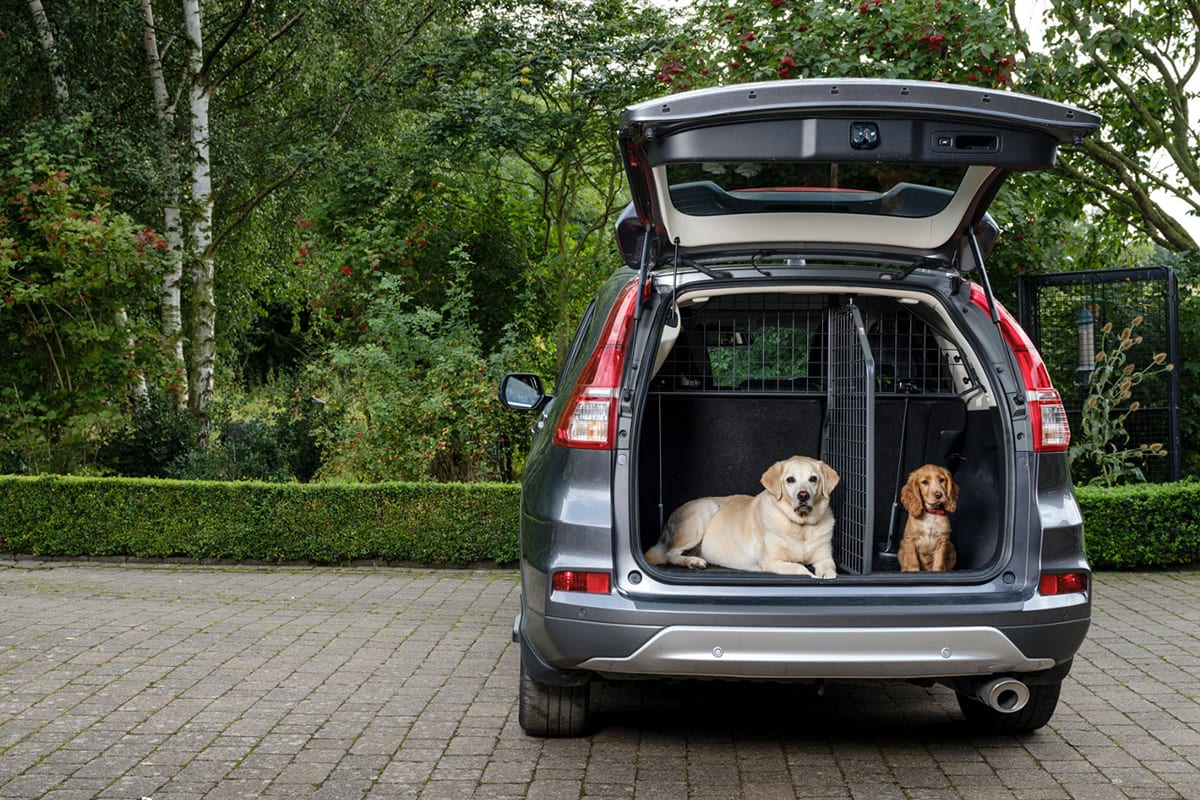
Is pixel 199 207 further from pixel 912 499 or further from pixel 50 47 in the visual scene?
pixel 912 499

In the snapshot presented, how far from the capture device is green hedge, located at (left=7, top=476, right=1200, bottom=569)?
984 cm

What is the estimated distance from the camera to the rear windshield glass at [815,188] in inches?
173

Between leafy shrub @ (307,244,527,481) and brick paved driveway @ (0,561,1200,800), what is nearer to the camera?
brick paved driveway @ (0,561,1200,800)

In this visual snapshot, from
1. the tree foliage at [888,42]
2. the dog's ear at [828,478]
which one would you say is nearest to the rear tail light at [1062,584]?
the dog's ear at [828,478]

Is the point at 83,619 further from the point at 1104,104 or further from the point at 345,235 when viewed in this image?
the point at 1104,104

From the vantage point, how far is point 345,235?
15.5 m

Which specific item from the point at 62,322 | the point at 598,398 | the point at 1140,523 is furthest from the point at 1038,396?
the point at 62,322

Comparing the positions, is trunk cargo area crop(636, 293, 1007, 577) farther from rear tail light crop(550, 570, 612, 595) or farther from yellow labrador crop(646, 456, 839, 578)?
rear tail light crop(550, 570, 612, 595)

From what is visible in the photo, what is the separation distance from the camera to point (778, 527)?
5270 millimetres

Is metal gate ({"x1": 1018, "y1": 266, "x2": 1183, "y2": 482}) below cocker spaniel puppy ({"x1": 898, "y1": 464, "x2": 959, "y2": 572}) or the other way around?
the other way around

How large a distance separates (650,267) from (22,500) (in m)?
7.76

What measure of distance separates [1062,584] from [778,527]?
3.98ft

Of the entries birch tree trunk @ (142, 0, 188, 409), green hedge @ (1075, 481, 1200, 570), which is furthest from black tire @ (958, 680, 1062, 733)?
birch tree trunk @ (142, 0, 188, 409)

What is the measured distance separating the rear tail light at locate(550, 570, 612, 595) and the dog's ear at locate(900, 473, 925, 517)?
1634mm
